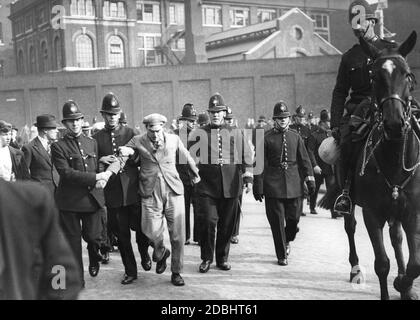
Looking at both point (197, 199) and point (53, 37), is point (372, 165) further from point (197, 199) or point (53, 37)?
point (53, 37)

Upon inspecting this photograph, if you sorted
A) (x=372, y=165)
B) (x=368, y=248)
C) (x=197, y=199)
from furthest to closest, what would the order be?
(x=368, y=248) → (x=197, y=199) → (x=372, y=165)

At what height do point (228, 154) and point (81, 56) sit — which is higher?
point (81, 56)

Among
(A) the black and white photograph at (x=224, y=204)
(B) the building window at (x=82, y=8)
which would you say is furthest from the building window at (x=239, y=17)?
(A) the black and white photograph at (x=224, y=204)

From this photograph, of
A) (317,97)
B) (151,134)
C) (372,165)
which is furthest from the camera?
(317,97)

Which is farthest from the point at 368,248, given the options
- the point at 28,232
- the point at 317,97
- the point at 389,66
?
the point at 317,97

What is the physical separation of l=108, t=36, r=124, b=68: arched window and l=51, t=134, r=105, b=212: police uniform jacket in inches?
1611

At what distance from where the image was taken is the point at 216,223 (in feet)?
26.3

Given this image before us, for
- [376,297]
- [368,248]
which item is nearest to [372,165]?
[376,297]

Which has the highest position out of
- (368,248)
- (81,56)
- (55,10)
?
(55,10)

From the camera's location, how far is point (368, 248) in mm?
8836

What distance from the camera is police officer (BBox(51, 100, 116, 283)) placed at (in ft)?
22.4

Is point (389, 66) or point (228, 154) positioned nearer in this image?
point (389, 66)

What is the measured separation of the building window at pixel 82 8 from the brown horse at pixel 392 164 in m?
42.8

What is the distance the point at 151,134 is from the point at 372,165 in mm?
2888
